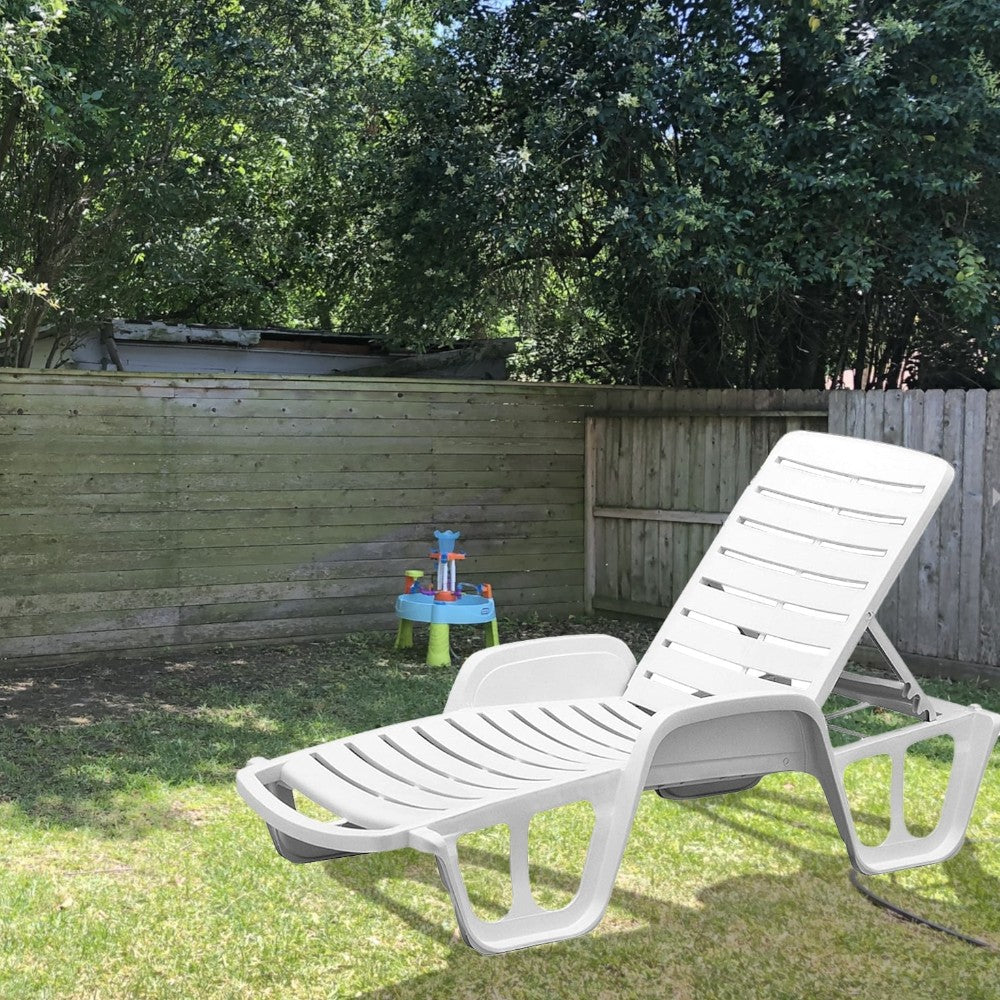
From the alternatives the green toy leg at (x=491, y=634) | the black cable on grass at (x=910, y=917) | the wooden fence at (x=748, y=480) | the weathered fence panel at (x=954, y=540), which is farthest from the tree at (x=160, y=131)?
the black cable on grass at (x=910, y=917)

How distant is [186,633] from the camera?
7320mm

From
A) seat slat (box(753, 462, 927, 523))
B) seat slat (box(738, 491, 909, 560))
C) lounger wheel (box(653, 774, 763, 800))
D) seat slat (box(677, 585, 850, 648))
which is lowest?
lounger wheel (box(653, 774, 763, 800))

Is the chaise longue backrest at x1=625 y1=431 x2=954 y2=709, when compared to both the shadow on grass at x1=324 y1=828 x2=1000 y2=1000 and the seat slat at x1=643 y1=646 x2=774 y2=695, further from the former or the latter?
the shadow on grass at x1=324 y1=828 x2=1000 y2=1000

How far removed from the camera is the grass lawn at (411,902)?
2963 millimetres

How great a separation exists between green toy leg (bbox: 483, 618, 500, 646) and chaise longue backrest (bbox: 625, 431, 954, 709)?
9.89 ft

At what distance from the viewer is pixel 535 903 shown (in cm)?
251

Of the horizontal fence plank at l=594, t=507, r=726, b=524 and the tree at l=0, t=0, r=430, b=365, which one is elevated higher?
the tree at l=0, t=0, r=430, b=365

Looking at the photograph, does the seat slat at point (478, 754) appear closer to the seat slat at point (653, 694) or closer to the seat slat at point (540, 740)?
the seat slat at point (540, 740)

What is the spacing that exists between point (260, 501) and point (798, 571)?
15.0ft

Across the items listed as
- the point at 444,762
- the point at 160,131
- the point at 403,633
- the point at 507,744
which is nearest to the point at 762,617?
the point at 507,744

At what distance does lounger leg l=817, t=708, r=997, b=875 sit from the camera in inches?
120

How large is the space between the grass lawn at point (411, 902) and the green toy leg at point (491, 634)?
2.21 m

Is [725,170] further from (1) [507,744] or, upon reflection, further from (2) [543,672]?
(1) [507,744]

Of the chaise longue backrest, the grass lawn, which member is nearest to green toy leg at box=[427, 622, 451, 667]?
the grass lawn
